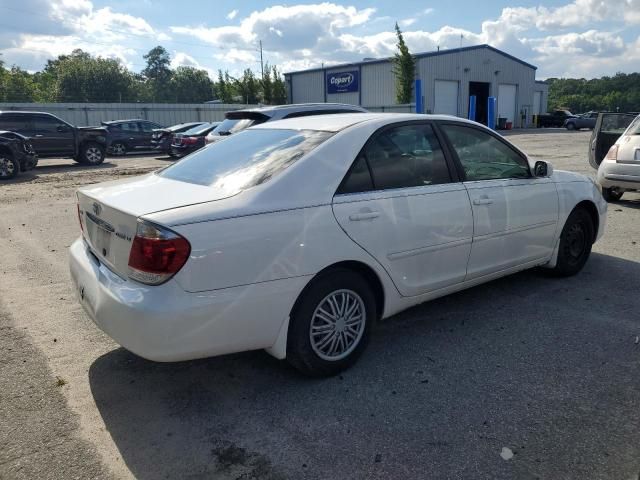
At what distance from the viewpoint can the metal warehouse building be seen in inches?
1601

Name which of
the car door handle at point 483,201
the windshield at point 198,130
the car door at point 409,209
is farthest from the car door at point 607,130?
the windshield at point 198,130

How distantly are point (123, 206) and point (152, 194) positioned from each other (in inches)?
8.7

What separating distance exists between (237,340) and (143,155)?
21839mm

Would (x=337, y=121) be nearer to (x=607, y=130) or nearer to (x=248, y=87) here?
(x=607, y=130)

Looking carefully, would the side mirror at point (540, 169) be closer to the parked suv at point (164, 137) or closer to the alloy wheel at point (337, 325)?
the alloy wheel at point (337, 325)

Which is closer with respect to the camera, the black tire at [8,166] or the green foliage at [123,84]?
the black tire at [8,166]

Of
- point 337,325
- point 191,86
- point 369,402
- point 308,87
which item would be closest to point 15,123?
point 337,325

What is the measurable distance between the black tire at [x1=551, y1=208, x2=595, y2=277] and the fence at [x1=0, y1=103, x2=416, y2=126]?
28.2m

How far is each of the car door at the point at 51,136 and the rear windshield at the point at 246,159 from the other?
15412mm

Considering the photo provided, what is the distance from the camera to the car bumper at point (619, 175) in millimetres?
8414

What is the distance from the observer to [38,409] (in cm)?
310

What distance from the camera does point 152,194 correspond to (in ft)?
10.6

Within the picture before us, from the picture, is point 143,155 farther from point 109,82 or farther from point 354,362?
point 109,82

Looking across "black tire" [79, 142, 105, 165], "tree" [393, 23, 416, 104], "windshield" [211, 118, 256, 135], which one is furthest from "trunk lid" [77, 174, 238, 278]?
"tree" [393, 23, 416, 104]
